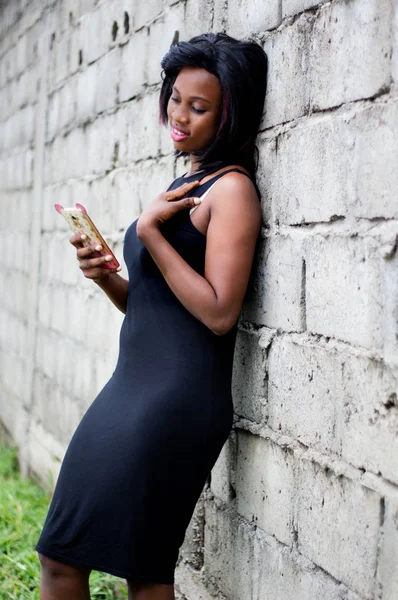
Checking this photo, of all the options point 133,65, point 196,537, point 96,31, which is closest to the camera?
point 196,537

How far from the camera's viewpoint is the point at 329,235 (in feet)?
7.08

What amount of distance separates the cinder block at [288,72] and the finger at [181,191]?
29cm

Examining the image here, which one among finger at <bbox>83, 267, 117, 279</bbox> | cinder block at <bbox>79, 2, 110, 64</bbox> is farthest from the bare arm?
cinder block at <bbox>79, 2, 110, 64</bbox>

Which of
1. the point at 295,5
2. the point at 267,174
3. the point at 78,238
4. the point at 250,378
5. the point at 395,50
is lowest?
the point at 250,378

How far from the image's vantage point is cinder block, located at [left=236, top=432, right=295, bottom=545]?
238cm

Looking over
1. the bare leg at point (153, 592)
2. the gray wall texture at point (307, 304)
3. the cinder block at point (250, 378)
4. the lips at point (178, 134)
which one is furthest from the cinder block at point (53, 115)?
the bare leg at point (153, 592)

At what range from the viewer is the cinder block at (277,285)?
7.65ft

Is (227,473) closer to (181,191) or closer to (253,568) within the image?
(253,568)

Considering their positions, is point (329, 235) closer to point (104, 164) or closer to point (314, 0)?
point (314, 0)

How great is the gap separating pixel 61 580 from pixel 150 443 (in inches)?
18.9

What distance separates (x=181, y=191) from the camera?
7.86ft

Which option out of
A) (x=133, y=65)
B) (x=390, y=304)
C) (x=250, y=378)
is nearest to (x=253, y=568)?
(x=250, y=378)

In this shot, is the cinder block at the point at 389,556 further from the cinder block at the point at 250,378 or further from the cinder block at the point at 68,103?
the cinder block at the point at 68,103

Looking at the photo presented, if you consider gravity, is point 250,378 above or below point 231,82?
below
